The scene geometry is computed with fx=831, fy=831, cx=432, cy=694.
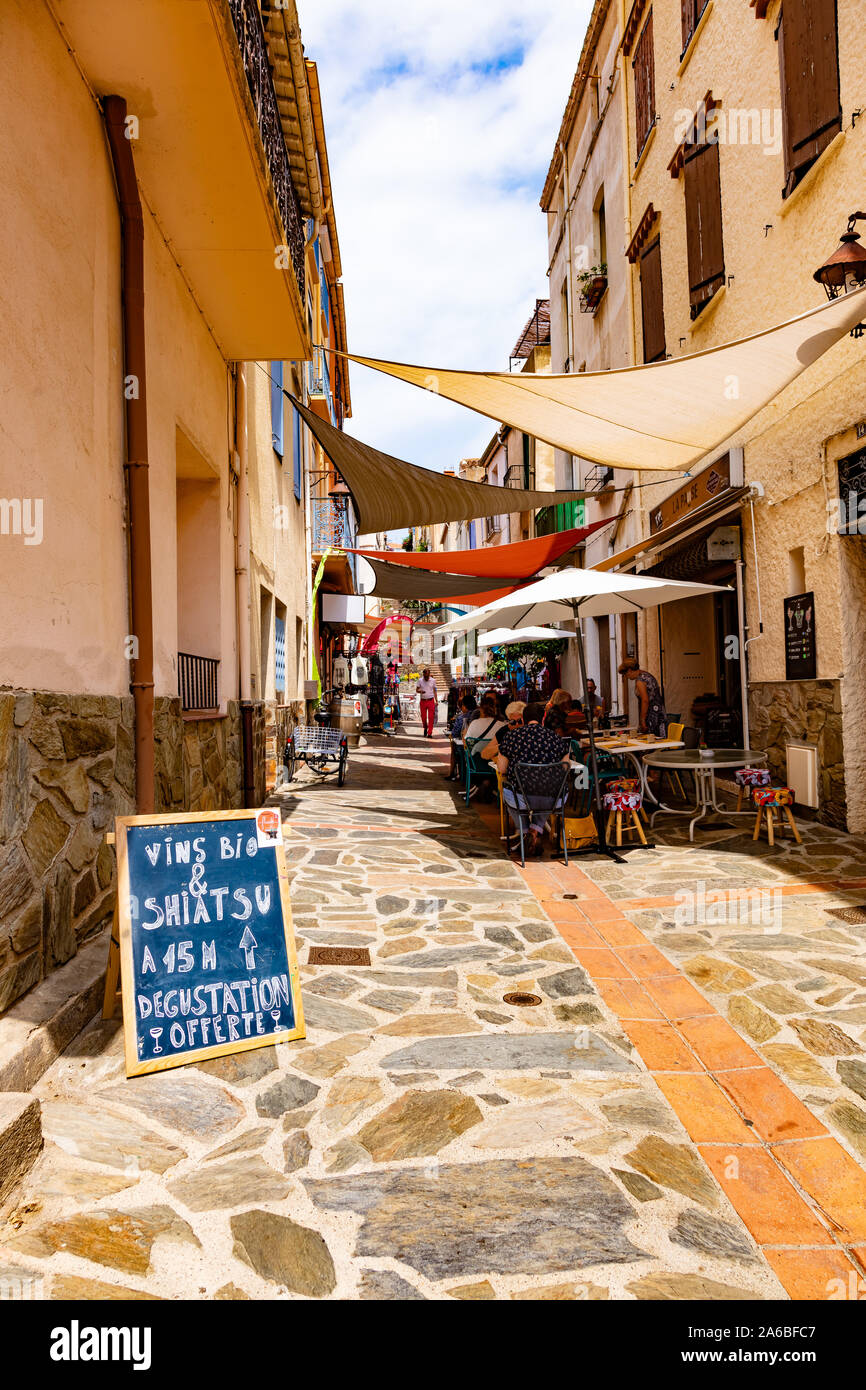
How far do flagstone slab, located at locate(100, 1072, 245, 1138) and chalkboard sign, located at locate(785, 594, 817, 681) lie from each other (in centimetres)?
619

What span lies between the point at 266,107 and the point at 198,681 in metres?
3.97

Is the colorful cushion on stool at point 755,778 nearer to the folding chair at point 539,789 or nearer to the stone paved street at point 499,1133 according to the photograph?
the folding chair at point 539,789

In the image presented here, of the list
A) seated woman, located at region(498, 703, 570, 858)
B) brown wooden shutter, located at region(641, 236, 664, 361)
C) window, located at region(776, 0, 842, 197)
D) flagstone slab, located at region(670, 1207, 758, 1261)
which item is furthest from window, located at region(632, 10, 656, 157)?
flagstone slab, located at region(670, 1207, 758, 1261)

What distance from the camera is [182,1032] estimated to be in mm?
3070

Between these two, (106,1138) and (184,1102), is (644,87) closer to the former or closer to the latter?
(184,1102)

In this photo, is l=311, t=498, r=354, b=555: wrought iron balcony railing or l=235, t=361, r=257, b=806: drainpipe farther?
l=311, t=498, r=354, b=555: wrought iron balcony railing

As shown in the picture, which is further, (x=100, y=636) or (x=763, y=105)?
(x=763, y=105)

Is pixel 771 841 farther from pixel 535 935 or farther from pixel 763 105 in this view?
pixel 763 105

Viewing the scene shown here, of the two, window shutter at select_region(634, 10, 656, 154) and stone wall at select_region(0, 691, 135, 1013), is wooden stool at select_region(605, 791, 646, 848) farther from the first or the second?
window shutter at select_region(634, 10, 656, 154)

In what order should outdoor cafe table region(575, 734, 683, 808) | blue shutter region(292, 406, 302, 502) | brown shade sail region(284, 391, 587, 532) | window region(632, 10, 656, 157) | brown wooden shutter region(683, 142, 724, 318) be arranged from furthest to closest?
blue shutter region(292, 406, 302, 502) < window region(632, 10, 656, 157) < brown wooden shutter region(683, 142, 724, 318) < outdoor cafe table region(575, 734, 683, 808) < brown shade sail region(284, 391, 587, 532)

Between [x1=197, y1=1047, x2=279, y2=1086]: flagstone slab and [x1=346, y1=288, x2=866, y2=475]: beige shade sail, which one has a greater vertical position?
[x1=346, y1=288, x2=866, y2=475]: beige shade sail

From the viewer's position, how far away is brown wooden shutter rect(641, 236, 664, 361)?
11.2m
